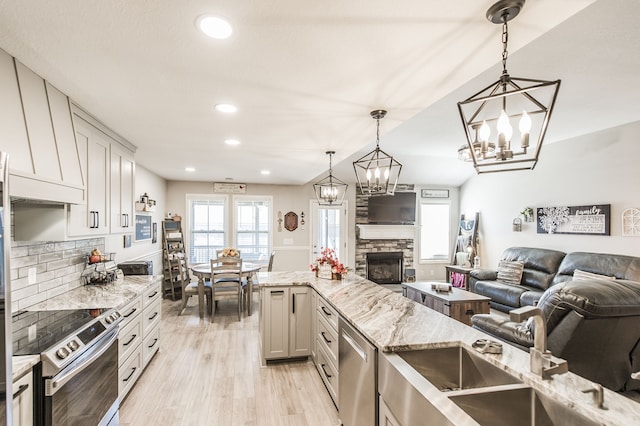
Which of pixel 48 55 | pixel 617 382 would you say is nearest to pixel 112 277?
pixel 48 55

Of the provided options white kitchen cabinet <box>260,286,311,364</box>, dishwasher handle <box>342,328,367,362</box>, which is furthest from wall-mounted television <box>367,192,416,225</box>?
dishwasher handle <box>342,328,367,362</box>

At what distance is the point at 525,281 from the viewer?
5.41 m

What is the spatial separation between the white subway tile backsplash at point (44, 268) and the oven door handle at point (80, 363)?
2.24 feet

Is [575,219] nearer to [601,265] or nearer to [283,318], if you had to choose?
[601,265]

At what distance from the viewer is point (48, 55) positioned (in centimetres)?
171

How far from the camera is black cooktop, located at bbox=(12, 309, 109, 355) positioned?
1590mm

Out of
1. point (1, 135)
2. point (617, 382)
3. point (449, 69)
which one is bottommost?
point (617, 382)

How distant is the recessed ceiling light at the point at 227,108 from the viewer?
2.46m

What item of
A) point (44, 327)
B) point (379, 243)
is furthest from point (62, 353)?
point (379, 243)

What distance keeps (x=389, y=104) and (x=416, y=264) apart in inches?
249

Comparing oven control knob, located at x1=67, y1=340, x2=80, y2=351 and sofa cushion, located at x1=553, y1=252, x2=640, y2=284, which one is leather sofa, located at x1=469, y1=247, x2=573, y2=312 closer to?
sofa cushion, located at x1=553, y1=252, x2=640, y2=284

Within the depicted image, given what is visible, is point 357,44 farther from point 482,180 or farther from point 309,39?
point 482,180

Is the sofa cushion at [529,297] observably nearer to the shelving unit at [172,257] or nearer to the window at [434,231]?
the window at [434,231]

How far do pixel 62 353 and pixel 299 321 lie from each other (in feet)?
7.00
